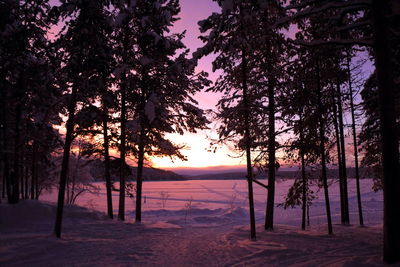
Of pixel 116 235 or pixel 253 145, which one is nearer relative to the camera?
pixel 116 235

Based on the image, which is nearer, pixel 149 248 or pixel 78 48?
pixel 149 248

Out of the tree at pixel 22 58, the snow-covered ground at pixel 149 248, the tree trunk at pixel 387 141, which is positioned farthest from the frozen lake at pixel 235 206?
the tree at pixel 22 58

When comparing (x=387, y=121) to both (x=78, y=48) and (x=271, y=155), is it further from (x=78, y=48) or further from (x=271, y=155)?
(x=78, y=48)

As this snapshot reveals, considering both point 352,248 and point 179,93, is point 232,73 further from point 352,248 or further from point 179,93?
point 352,248

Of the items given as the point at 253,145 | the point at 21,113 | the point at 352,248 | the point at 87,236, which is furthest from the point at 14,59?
the point at 352,248

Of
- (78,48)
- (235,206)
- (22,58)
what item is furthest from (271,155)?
(235,206)

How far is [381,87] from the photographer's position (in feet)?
21.7

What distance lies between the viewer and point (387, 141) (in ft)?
21.1

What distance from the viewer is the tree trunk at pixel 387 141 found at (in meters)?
6.29

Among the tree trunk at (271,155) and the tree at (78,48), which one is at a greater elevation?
the tree at (78,48)

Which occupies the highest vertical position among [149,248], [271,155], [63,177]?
[271,155]

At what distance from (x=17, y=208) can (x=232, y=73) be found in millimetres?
12478

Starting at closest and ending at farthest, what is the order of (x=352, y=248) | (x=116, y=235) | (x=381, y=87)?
1. (x=381, y=87)
2. (x=352, y=248)
3. (x=116, y=235)

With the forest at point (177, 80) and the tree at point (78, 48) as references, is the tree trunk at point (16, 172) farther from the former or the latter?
the tree at point (78, 48)
